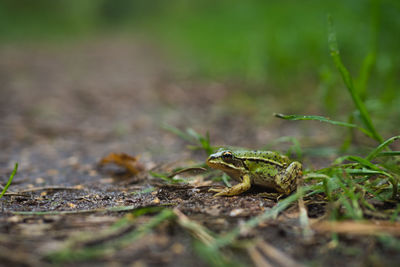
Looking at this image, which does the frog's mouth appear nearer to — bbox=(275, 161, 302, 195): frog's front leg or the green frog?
the green frog

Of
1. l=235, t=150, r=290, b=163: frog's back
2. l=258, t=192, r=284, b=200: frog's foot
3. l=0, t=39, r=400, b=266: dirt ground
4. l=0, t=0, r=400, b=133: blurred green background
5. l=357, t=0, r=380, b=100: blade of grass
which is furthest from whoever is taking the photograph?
l=0, t=0, r=400, b=133: blurred green background

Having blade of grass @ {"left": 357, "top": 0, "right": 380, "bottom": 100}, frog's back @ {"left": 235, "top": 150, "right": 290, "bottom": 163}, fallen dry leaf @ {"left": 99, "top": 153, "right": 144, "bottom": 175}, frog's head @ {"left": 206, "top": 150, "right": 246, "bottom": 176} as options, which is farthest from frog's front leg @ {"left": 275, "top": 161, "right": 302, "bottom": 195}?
fallen dry leaf @ {"left": 99, "top": 153, "right": 144, "bottom": 175}

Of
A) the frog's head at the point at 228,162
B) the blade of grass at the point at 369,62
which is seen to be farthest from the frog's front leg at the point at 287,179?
the blade of grass at the point at 369,62

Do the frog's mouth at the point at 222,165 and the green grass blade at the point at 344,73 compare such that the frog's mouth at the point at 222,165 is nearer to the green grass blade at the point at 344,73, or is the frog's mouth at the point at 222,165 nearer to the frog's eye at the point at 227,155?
the frog's eye at the point at 227,155

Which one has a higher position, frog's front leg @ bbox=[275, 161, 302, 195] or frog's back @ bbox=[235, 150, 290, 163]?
frog's back @ bbox=[235, 150, 290, 163]

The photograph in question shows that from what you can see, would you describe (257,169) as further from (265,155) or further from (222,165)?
(222,165)

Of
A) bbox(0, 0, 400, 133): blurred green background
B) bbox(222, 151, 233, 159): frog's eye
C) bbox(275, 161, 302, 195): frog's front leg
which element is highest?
bbox(0, 0, 400, 133): blurred green background

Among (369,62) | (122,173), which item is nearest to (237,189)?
(122,173)
